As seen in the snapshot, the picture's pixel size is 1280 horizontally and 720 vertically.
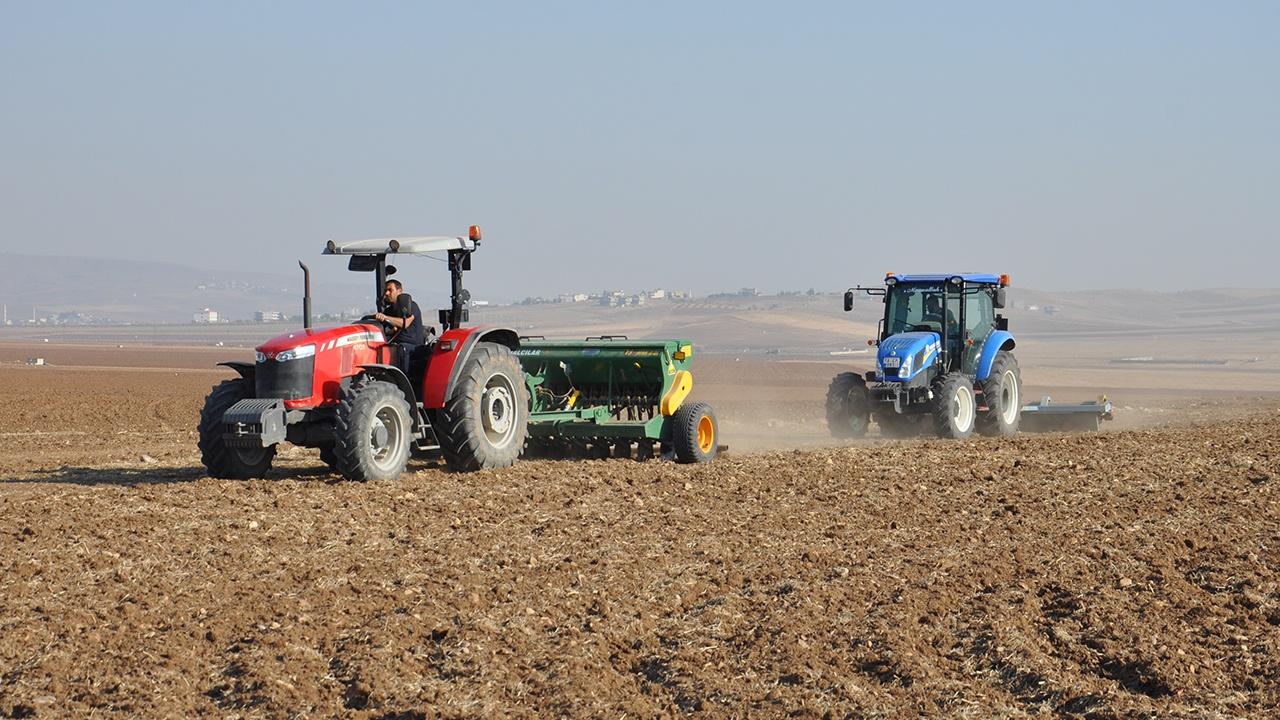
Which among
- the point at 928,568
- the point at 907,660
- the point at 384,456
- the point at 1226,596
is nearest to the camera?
the point at 907,660

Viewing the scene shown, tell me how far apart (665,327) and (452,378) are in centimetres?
8442

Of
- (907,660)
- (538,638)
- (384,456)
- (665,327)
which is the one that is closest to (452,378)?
(384,456)

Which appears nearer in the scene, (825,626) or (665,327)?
(825,626)

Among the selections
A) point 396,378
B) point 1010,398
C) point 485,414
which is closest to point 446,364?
point 396,378

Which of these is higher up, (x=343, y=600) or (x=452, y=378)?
(x=452, y=378)

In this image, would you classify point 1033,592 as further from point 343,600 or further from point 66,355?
point 66,355

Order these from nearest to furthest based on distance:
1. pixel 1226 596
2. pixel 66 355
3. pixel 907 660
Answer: pixel 907 660 → pixel 1226 596 → pixel 66 355

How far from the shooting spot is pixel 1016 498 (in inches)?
442

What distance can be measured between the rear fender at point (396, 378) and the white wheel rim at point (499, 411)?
69 centimetres

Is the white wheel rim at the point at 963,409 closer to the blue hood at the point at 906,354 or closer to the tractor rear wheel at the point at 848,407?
the blue hood at the point at 906,354

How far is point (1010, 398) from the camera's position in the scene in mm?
18281

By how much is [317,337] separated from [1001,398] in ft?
30.3

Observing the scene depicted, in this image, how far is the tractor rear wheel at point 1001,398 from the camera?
17609mm

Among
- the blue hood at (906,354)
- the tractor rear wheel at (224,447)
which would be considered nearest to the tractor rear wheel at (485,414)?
the tractor rear wheel at (224,447)
